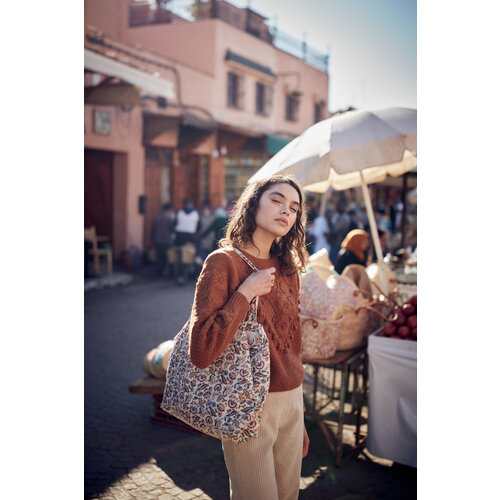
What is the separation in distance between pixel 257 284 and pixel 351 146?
2.04 metres

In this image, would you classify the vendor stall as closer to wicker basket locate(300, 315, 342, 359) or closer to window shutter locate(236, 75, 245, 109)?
wicker basket locate(300, 315, 342, 359)

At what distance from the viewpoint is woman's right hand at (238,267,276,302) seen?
1.87 metres

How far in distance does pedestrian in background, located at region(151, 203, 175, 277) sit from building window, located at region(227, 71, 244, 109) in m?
8.10

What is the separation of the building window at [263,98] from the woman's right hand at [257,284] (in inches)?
735

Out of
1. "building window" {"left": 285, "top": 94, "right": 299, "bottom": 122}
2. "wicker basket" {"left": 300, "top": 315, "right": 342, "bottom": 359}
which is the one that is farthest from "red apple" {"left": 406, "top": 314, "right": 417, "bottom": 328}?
"building window" {"left": 285, "top": 94, "right": 299, "bottom": 122}

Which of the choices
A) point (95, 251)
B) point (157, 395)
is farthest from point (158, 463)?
point (95, 251)

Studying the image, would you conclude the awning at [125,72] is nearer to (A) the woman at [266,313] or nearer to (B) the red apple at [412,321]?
(B) the red apple at [412,321]

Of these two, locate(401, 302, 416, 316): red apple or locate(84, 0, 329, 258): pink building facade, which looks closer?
locate(401, 302, 416, 316): red apple

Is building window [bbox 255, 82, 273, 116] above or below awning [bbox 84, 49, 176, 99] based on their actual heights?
above

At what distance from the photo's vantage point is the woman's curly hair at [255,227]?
2.12 m

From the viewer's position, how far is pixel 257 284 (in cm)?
190
